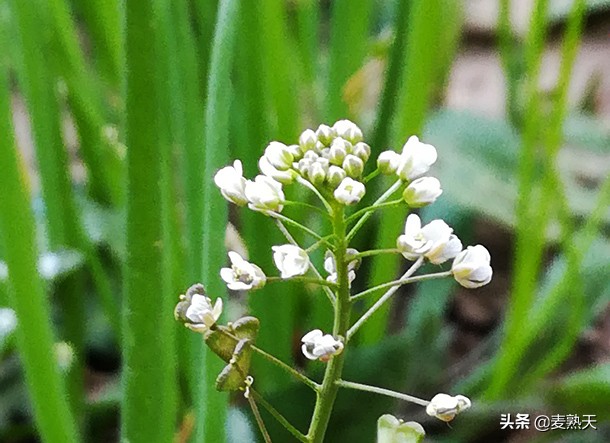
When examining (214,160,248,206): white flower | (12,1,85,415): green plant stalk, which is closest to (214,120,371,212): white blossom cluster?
(214,160,248,206): white flower

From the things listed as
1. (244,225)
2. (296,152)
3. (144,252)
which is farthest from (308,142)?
(244,225)

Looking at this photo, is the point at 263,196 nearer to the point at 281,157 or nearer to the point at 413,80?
the point at 281,157

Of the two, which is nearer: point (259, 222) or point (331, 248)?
point (331, 248)

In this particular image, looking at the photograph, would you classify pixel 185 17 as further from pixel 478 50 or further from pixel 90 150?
pixel 478 50

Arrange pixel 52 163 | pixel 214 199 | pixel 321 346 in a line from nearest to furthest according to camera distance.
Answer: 1. pixel 321 346
2. pixel 214 199
3. pixel 52 163

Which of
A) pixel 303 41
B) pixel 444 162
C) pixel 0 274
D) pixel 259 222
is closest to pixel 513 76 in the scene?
pixel 444 162

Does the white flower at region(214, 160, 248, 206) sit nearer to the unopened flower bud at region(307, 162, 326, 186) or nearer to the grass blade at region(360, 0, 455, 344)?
the unopened flower bud at region(307, 162, 326, 186)
